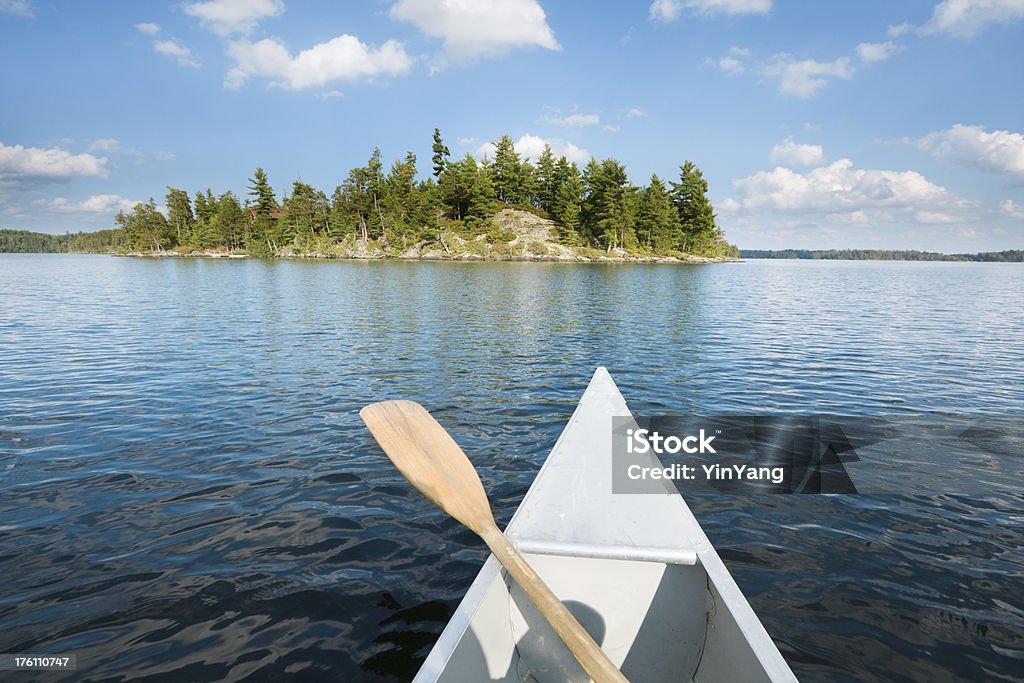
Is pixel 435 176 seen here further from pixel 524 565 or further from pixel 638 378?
pixel 524 565

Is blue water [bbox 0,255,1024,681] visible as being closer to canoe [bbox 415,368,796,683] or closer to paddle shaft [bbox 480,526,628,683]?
canoe [bbox 415,368,796,683]

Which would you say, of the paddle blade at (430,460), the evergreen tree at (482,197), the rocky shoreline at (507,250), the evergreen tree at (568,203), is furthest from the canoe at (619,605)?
the evergreen tree at (482,197)

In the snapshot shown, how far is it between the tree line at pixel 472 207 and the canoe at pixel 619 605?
84330 mm

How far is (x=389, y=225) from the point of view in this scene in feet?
298

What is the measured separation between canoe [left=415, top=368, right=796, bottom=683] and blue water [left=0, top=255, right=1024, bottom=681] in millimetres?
956

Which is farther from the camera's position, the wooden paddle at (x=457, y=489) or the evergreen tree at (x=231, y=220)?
the evergreen tree at (x=231, y=220)

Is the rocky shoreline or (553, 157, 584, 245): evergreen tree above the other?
(553, 157, 584, 245): evergreen tree

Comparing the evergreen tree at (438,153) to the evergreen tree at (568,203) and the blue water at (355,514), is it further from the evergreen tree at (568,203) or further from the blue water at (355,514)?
the blue water at (355,514)

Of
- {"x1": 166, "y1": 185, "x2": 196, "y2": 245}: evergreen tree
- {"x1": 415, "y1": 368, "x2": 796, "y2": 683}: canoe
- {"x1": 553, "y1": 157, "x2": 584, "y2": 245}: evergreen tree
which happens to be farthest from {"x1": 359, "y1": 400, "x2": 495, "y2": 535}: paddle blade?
{"x1": 166, "y1": 185, "x2": 196, "y2": 245}: evergreen tree

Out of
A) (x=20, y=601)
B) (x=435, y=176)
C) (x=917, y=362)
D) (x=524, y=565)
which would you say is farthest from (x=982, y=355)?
(x=435, y=176)

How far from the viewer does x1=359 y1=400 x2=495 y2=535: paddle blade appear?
312 centimetres

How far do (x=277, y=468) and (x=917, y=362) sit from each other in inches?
594

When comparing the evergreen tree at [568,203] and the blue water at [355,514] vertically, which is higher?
the evergreen tree at [568,203]

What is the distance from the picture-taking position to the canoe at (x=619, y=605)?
7.14 feet
